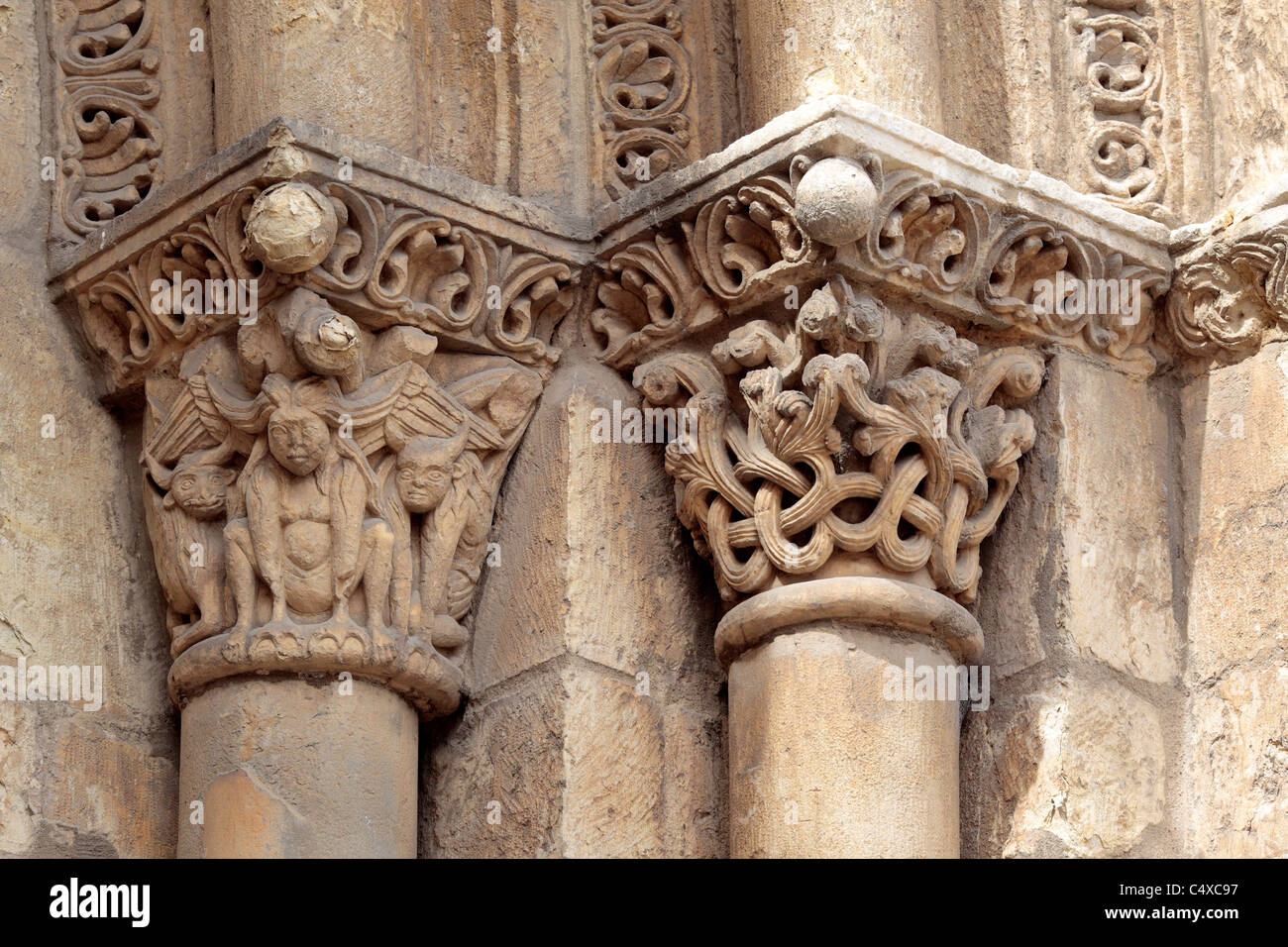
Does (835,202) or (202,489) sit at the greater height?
(835,202)

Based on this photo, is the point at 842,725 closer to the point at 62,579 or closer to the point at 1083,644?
the point at 1083,644

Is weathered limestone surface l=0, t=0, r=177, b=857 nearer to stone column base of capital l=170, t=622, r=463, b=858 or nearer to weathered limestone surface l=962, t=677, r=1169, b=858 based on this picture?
stone column base of capital l=170, t=622, r=463, b=858

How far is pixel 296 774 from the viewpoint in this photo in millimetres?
4113

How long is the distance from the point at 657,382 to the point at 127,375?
841 mm

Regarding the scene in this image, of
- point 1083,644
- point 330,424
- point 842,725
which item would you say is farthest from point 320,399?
point 1083,644

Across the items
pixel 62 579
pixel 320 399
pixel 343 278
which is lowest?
pixel 62 579

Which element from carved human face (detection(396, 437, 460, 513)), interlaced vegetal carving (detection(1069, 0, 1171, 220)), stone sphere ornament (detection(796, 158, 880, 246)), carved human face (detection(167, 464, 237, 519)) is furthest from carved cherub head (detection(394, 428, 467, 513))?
interlaced vegetal carving (detection(1069, 0, 1171, 220))

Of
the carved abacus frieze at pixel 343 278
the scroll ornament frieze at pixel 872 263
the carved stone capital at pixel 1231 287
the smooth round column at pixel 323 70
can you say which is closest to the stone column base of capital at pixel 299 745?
the carved abacus frieze at pixel 343 278

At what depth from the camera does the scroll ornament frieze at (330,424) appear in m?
4.17

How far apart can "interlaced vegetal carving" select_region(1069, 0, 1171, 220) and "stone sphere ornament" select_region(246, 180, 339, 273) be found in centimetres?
126

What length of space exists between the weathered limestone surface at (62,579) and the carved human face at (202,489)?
20 cm

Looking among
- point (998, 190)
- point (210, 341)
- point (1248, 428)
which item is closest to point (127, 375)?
point (210, 341)

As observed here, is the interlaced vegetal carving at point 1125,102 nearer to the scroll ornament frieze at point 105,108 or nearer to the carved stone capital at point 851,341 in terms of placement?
the carved stone capital at point 851,341

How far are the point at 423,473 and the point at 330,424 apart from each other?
0.17 m
